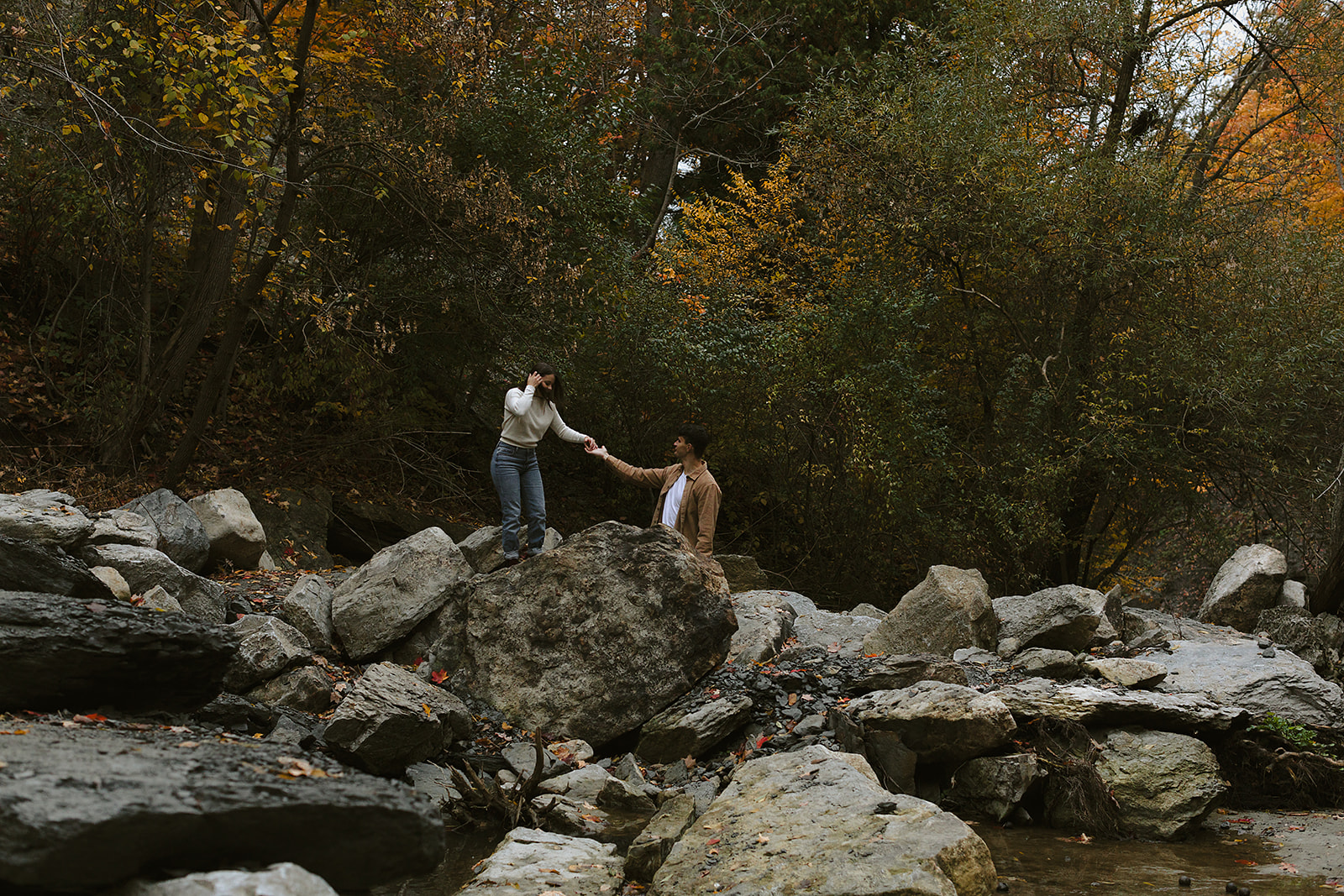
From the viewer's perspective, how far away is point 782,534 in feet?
48.1

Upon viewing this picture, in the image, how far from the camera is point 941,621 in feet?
27.9

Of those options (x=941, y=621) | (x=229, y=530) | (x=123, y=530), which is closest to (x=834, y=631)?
(x=941, y=621)

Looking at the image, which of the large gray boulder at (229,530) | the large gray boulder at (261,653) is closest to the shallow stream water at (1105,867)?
the large gray boulder at (261,653)

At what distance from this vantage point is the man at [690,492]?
27.0ft

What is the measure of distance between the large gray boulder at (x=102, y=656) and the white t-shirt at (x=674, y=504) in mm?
4062

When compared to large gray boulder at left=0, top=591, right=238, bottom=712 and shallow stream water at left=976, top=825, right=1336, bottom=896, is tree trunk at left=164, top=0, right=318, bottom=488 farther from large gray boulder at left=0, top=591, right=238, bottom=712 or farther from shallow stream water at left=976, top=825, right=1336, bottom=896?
shallow stream water at left=976, top=825, right=1336, bottom=896

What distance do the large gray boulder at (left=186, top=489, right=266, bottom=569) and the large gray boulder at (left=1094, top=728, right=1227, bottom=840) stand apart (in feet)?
24.9

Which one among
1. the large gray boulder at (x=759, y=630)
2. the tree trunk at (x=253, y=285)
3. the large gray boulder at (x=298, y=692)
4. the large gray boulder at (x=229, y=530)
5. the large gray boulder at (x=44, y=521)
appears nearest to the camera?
the large gray boulder at (x=298, y=692)

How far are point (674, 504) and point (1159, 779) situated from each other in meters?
4.10

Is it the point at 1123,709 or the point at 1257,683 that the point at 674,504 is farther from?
the point at 1257,683

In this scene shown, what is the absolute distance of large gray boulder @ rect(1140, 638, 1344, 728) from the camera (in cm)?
771

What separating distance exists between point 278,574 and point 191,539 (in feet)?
3.37

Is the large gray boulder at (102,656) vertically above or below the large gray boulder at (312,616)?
above

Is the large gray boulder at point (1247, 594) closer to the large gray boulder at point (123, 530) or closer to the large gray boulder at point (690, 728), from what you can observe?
the large gray boulder at point (690, 728)
